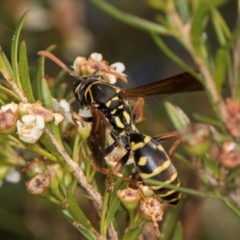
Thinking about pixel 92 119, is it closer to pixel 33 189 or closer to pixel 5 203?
pixel 33 189

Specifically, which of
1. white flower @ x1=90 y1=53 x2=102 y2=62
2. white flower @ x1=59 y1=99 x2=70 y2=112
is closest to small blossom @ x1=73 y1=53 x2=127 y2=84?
white flower @ x1=90 y1=53 x2=102 y2=62


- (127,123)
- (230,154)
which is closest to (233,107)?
(230,154)

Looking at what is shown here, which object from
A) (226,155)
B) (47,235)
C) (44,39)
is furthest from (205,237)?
(226,155)

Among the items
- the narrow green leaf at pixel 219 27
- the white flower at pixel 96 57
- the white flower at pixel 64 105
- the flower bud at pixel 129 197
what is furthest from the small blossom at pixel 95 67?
the narrow green leaf at pixel 219 27

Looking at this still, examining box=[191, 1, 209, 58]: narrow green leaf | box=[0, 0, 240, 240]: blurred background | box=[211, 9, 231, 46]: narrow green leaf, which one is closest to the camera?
box=[191, 1, 209, 58]: narrow green leaf

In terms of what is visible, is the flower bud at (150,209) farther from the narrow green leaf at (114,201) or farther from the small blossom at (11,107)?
the small blossom at (11,107)

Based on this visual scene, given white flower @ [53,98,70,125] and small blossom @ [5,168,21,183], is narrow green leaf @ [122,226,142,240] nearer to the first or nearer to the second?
white flower @ [53,98,70,125]
